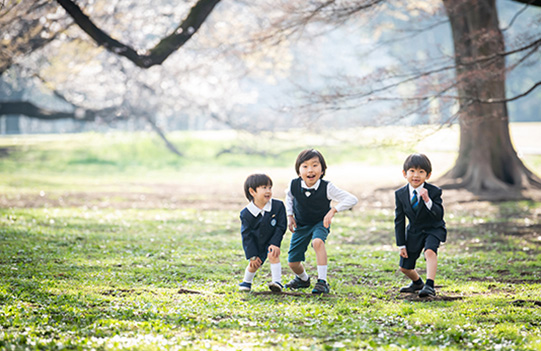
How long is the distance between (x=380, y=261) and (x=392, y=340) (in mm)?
4328

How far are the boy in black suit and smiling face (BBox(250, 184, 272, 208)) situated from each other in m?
1.49

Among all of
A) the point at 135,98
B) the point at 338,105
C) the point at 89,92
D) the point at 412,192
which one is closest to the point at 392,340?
the point at 412,192

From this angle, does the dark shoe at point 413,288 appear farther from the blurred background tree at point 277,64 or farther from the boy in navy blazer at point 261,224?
the blurred background tree at point 277,64

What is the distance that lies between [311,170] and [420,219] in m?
1.34

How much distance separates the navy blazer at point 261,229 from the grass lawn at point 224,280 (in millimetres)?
531

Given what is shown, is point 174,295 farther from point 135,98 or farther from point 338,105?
point 135,98

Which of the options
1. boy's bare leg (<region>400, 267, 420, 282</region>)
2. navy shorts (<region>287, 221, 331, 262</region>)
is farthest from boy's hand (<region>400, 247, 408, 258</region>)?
navy shorts (<region>287, 221, 331, 262</region>)

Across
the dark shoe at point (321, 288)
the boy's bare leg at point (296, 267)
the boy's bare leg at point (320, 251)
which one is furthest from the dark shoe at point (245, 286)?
the boy's bare leg at point (320, 251)

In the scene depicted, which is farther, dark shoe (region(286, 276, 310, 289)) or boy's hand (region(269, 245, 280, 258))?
dark shoe (region(286, 276, 310, 289))

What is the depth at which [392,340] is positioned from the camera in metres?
4.98

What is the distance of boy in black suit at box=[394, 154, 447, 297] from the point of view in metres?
6.61

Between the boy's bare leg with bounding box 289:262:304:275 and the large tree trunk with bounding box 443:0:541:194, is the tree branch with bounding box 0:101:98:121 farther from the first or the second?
the boy's bare leg with bounding box 289:262:304:275

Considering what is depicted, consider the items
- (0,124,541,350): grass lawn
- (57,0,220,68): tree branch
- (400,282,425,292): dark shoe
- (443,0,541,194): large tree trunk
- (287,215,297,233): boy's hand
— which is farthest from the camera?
(443,0,541,194): large tree trunk

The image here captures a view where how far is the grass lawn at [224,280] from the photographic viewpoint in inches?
198
